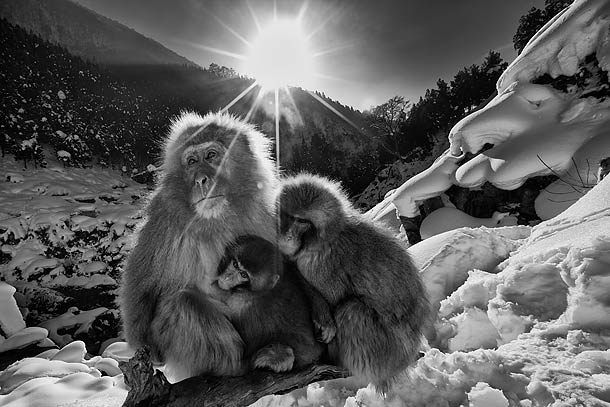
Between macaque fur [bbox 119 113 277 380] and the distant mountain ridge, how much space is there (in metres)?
37.3

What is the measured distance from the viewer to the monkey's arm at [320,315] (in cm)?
139

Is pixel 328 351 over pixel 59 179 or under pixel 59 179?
under

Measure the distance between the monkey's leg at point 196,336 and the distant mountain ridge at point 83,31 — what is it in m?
37.7

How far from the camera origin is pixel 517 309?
10.9 feet

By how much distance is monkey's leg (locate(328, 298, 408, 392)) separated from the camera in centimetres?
141

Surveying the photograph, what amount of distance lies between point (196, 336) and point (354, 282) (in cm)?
68

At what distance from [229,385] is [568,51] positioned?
10.3m

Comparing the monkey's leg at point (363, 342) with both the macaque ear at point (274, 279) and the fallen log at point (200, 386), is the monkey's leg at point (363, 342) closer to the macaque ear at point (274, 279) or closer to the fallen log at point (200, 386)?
the fallen log at point (200, 386)

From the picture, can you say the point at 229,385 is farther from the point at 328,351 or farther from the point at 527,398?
the point at 527,398

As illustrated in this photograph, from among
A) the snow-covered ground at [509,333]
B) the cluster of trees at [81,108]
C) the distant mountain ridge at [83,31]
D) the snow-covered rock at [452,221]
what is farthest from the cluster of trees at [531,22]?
the distant mountain ridge at [83,31]

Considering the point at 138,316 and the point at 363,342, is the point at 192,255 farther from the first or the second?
the point at 363,342

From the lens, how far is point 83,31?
116 ft

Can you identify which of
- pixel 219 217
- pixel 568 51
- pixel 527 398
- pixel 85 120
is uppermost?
pixel 85 120

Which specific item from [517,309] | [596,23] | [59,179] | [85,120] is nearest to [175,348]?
[517,309]
